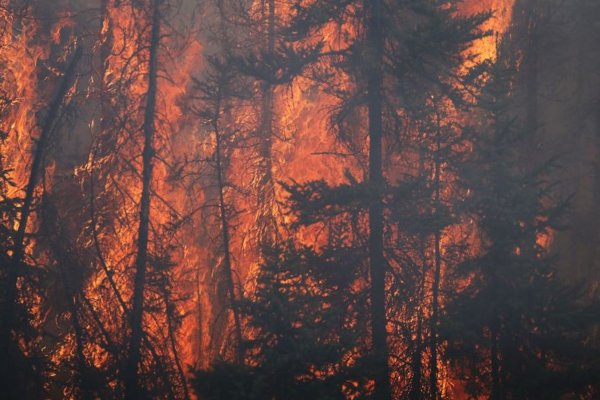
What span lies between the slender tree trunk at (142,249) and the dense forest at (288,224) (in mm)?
45

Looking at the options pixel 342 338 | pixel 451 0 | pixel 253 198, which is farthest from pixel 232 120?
pixel 342 338

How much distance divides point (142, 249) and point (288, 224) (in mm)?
4090

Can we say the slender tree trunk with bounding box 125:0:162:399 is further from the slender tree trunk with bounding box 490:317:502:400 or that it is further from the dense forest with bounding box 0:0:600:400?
the slender tree trunk with bounding box 490:317:502:400

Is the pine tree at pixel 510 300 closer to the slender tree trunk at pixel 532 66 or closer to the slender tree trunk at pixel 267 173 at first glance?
the slender tree trunk at pixel 267 173

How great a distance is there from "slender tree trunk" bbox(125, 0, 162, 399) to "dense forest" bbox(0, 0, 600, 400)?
45 millimetres

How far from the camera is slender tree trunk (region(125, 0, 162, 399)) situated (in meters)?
11.8

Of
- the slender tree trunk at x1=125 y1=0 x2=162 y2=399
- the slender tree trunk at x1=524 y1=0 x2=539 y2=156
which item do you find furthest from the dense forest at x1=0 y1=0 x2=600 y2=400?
the slender tree trunk at x1=524 y1=0 x2=539 y2=156

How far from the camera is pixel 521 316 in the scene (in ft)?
44.5

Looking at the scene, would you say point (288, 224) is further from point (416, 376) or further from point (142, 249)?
point (416, 376)

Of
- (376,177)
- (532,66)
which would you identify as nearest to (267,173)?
(376,177)

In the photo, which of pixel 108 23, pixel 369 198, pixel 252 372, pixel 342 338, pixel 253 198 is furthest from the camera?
pixel 253 198

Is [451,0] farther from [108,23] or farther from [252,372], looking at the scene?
[252,372]

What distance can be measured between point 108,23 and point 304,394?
10372mm

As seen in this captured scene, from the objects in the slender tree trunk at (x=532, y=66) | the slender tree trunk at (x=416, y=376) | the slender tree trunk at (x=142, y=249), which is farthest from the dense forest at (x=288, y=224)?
the slender tree trunk at (x=532, y=66)
